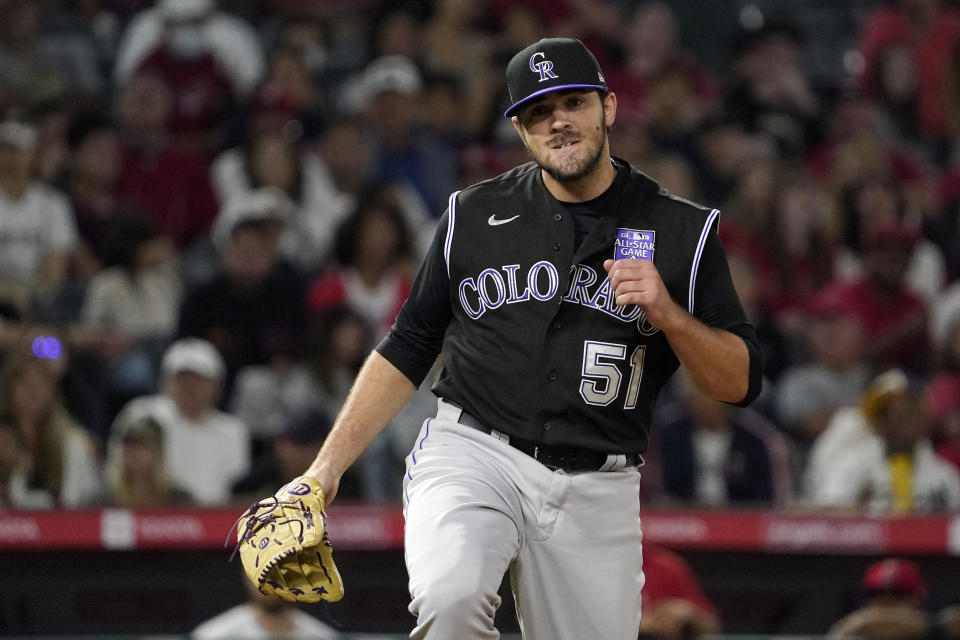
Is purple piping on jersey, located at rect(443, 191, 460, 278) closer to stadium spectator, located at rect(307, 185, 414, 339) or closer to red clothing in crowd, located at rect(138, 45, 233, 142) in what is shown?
stadium spectator, located at rect(307, 185, 414, 339)

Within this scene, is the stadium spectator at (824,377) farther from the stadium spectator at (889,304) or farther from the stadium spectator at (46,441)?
the stadium spectator at (46,441)

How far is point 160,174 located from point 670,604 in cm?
457

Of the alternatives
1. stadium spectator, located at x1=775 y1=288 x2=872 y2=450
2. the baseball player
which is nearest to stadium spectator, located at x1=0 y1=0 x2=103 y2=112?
stadium spectator, located at x1=775 y1=288 x2=872 y2=450

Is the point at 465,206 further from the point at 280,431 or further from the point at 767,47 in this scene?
the point at 767,47

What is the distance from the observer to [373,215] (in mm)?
8227

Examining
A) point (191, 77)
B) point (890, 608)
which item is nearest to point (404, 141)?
point (191, 77)

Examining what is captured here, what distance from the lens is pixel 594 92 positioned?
12.3 feet

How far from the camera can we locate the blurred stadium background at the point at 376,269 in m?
6.62

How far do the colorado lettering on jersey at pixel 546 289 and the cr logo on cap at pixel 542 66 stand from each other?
1.54 ft

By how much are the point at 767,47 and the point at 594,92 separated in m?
6.99

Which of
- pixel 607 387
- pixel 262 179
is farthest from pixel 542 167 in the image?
pixel 262 179

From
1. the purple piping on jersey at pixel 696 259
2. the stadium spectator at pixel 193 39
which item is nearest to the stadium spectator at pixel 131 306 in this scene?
the stadium spectator at pixel 193 39

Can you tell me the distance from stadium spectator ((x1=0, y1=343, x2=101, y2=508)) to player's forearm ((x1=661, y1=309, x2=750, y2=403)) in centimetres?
401

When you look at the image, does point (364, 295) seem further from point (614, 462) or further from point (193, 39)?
point (614, 462)
